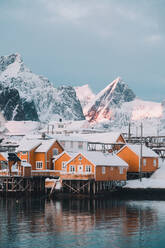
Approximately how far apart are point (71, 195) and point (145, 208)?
1710 centimetres

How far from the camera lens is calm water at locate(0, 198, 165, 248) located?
45.0 m

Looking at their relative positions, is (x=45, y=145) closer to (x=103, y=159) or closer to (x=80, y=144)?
(x=80, y=144)

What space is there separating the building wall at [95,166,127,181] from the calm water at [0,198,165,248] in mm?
7742

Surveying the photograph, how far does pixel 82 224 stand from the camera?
2115 inches

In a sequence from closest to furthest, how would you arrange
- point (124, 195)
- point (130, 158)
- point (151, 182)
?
point (124, 195) → point (151, 182) → point (130, 158)

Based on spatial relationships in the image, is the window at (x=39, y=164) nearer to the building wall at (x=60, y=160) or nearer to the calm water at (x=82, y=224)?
the building wall at (x=60, y=160)

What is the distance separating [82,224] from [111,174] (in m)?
30.3

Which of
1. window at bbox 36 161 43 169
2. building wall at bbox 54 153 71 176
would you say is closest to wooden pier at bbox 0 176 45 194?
building wall at bbox 54 153 71 176

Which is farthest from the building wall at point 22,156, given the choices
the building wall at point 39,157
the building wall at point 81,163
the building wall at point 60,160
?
the building wall at point 81,163

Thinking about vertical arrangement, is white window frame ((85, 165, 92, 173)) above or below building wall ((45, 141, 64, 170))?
below

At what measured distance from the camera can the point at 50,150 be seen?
9238 cm

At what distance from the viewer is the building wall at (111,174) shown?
3214 inches

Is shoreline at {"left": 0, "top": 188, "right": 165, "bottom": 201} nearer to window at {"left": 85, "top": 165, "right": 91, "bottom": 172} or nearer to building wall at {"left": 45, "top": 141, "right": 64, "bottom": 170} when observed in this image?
window at {"left": 85, "top": 165, "right": 91, "bottom": 172}

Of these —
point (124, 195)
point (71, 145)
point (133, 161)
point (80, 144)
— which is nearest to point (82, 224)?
point (124, 195)
